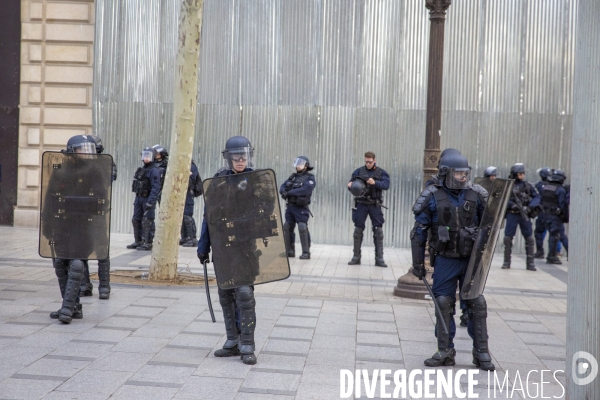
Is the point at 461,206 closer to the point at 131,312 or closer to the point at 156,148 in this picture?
the point at 131,312

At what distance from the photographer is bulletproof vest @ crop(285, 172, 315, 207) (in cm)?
1344

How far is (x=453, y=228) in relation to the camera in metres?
6.30

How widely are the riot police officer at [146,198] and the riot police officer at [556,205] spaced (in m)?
6.73

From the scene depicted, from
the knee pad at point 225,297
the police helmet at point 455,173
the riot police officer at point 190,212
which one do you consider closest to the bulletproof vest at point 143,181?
the riot police officer at point 190,212

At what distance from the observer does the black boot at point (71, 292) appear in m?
7.26

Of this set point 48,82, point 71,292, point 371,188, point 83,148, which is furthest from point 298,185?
point 71,292

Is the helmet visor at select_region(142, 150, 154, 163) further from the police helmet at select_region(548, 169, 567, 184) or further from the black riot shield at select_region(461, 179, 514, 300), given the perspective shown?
the black riot shield at select_region(461, 179, 514, 300)

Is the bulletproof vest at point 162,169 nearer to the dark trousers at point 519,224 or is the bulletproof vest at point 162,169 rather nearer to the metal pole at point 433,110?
the metal pole at point 433,110

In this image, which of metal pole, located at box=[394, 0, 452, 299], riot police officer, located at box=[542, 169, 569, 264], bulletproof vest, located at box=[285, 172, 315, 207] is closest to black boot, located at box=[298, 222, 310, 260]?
bulletproof vest, located at box=[285, 172, 315, 207]

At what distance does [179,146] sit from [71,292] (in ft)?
10.4

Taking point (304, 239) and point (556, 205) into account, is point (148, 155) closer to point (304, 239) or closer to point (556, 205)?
point (304, 239)

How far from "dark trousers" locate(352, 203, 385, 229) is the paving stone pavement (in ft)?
6.43

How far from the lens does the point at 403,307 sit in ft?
29.8

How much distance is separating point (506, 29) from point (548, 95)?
1.54 metres
